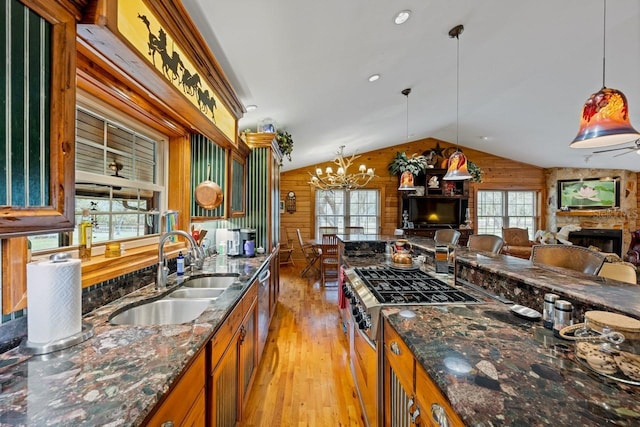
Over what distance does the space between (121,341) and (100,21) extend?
1049mm

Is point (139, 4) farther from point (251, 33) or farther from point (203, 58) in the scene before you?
point (251, 33)

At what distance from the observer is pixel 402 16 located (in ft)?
6.81

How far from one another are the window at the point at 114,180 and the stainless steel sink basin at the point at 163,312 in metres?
0.49

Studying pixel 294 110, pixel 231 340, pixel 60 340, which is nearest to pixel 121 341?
pixel 60 340

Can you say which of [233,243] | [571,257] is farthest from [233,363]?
[571,257]

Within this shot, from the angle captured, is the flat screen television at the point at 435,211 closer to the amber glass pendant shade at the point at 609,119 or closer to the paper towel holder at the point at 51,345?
the amber glass pendant shade at the point at 609,119

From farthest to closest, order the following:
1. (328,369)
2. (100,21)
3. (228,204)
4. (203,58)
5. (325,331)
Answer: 1. (325,331)
2. (228,204)
3. (328,369)
4. (203,58)
5. (100,21)

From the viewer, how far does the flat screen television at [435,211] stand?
720 centimetres

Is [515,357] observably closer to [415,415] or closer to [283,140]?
[415,415]

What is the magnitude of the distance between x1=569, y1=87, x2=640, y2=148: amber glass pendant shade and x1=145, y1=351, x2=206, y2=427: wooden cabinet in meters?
2.29

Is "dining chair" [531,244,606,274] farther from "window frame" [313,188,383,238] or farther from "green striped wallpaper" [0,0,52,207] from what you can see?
"window frame" [313,188,383,238]

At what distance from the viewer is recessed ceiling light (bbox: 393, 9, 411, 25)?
6.66 feet

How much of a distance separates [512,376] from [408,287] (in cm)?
94

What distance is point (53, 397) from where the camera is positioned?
26.4 inches
